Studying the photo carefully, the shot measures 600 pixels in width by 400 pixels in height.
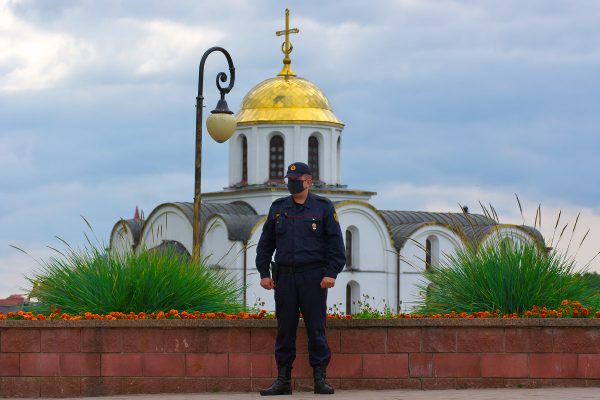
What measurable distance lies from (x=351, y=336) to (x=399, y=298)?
140ft

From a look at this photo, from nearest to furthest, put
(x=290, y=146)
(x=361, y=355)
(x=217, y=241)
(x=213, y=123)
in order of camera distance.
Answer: (x=361, y=355) → (x=213, y=123) → (x=217, y=241) → (x=290, y=146)

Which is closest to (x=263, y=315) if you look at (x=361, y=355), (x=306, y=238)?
(x=361, y=355)

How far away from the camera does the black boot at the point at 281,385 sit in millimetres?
13102

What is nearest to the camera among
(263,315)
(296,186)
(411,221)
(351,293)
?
(296,186)

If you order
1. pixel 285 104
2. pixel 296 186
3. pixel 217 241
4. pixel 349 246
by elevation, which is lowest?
pixel 296 186

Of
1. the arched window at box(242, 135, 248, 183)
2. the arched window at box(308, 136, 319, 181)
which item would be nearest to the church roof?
the arched window at box(308, 136, 319, 181)

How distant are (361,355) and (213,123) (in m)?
8.39

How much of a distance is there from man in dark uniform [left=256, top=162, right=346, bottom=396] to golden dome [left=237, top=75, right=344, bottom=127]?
42.0 m

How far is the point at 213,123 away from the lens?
21500 millimetres

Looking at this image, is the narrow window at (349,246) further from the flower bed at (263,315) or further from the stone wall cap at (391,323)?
the stone wall cap at (391,323)

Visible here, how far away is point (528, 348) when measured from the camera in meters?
13.7

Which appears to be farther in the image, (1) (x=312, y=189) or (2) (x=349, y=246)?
(2) (x=349, y=246)

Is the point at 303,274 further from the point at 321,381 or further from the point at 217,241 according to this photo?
the point at 217,241

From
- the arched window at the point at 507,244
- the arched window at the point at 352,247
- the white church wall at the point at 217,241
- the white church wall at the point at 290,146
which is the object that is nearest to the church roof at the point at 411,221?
the arched window at the point at 352,247
